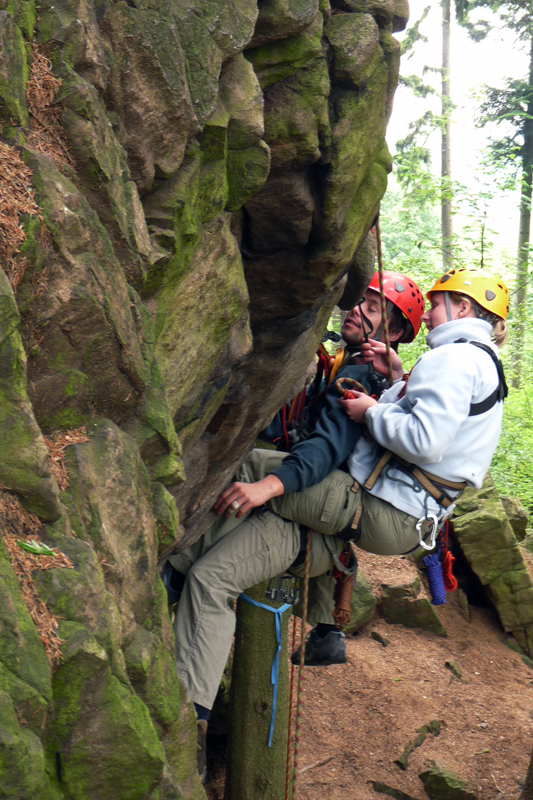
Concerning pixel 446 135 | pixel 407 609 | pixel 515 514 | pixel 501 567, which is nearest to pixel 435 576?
pixel 407 609

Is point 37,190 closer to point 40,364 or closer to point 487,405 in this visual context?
point 40,364

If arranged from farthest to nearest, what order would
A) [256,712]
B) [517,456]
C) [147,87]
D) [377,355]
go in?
[517,456]
[256,712]
[377,355]
[147,87]

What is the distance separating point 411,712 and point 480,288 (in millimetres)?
5797

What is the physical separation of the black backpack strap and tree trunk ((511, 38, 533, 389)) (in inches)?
432

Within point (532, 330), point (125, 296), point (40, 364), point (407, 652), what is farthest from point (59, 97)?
point (532, 330)

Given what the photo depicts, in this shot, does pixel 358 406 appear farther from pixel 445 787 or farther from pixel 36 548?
pixel 445 787

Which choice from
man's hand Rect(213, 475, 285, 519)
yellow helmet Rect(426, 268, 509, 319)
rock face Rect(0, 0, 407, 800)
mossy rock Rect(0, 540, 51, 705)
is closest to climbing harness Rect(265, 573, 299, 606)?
man's hand Rect(213, 475, 285, 519)

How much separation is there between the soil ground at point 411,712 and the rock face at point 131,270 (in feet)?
14.4

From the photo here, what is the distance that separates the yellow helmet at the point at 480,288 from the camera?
430cm

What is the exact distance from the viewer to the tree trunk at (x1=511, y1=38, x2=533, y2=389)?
50.0ft

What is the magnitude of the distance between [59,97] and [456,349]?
2.53 meters

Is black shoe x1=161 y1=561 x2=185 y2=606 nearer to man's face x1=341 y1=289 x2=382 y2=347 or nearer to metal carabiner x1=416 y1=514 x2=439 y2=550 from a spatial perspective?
metal carabiner x1=416 y1=514 x2=439 y2=550

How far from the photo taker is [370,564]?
10148 millimetres

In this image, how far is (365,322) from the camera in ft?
17.3
